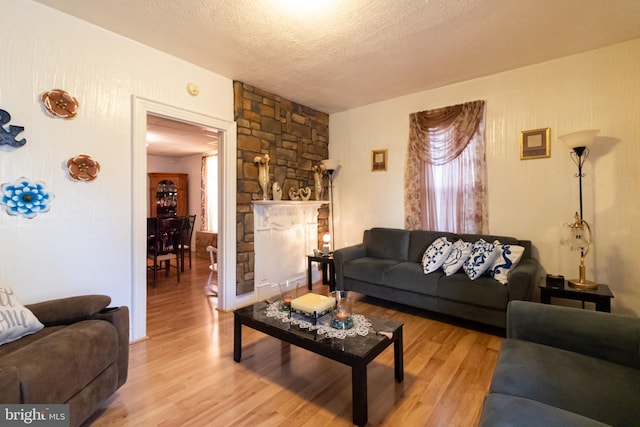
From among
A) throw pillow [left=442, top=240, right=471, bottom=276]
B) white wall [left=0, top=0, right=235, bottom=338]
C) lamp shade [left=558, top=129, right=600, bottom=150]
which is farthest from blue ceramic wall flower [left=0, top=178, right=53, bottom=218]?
lamp shade [left=558, top=129, right=600, bottom=150]

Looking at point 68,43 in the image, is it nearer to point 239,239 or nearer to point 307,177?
point 239,239

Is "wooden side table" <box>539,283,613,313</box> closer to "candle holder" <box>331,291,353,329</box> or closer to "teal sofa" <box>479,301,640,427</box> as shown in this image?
"teal sofa" <box>479,301,640,427</box>

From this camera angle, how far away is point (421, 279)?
3.09m

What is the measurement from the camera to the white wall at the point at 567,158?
8.89 feet

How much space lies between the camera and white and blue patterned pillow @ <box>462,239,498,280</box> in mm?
2844

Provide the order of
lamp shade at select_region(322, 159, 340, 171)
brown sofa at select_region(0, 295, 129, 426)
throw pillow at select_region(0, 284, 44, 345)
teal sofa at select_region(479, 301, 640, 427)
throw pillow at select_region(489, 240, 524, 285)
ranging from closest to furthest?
1. teal sofa at select_region(479, 301, 640, 427)
2. brown sofa at select_region(0, 295, 129, 426)
3. throw pillow at select_region(0, 284, 44, 345)
4. throw pillow at select_region(489, 240, 524, 285)
5. lamp shade at select_region(322, 159, 340, 171)

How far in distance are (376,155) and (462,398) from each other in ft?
10.4

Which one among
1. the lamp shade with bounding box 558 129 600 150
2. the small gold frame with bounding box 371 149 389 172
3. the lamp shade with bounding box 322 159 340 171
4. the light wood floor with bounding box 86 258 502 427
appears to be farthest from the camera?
the lamp shade with bounding box 322 159 340 171

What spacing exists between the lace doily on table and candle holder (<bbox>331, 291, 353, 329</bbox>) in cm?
3

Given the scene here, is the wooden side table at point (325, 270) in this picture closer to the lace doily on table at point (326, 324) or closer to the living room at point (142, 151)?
the living room at point (142, 151)

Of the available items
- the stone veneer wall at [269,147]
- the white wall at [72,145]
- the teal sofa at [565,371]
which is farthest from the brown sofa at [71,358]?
the teal sofa at [565,371]

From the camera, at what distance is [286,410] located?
1768mm

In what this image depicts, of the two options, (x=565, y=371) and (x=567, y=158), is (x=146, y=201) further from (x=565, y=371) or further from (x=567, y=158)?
(x=567, y=158)

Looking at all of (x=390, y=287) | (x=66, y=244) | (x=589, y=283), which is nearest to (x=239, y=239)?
(x=66, y=244)
